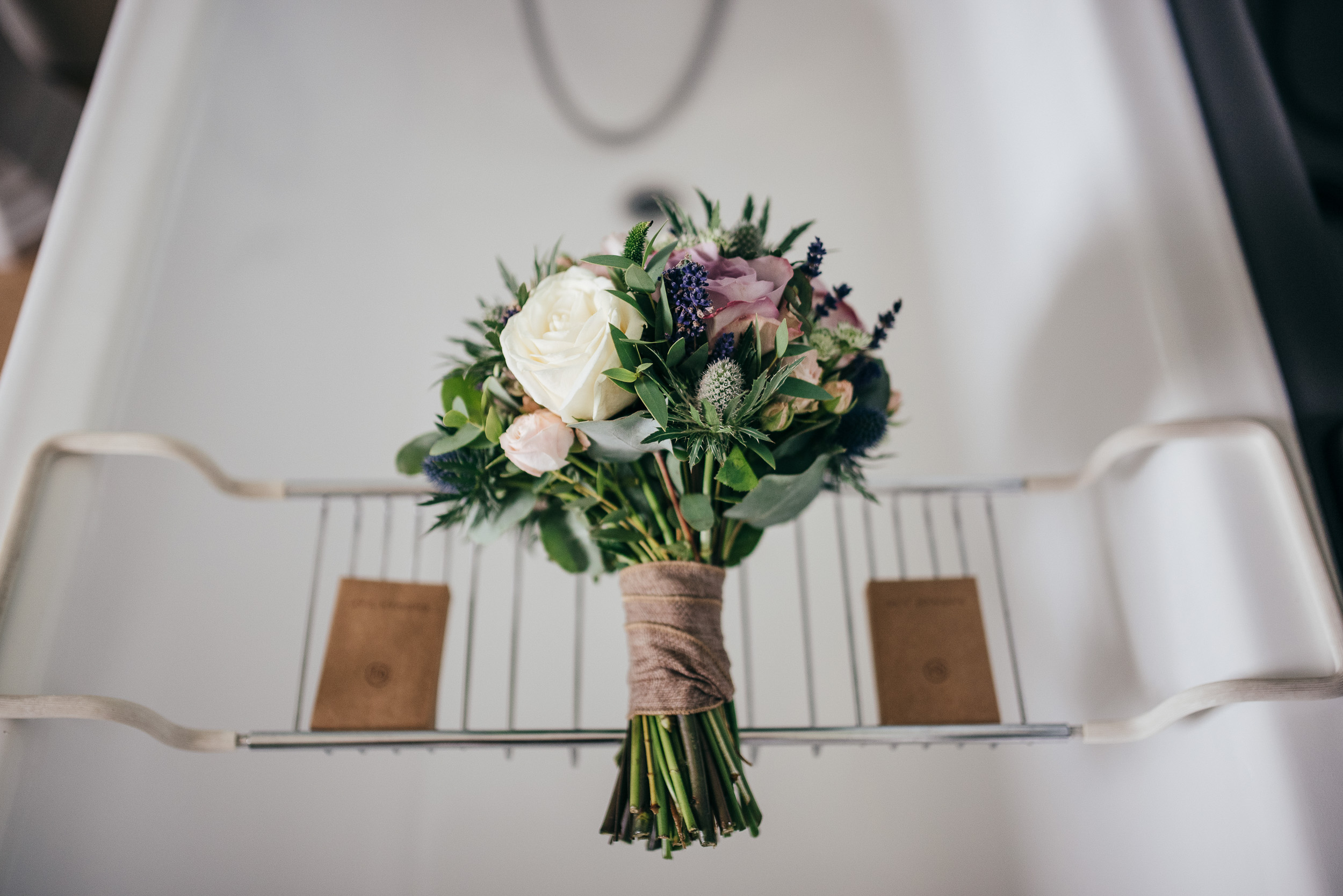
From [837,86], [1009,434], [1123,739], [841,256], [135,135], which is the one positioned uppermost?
[837,86]

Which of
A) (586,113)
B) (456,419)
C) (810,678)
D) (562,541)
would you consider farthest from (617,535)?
(586,113)

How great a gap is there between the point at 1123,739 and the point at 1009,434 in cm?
55

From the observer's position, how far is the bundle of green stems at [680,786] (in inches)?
26.4

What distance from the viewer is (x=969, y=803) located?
1183 millimetres

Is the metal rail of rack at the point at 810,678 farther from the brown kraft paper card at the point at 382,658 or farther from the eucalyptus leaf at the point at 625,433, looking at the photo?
the eucalyptus leaf at the point at 625,433

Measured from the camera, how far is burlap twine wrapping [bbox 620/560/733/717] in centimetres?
70

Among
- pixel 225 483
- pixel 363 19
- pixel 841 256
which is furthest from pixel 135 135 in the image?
pixel 841 256

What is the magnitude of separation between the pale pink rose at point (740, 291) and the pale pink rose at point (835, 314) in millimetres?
93

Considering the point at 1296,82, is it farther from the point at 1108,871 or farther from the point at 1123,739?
the point at 1108,871

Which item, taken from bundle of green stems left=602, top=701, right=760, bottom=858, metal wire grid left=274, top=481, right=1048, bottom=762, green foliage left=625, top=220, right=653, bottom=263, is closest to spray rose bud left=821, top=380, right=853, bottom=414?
green foliage left=625, top=220, right=653, bottom=263

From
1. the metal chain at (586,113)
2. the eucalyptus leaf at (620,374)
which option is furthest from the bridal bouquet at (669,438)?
the metal chain at (586,113)

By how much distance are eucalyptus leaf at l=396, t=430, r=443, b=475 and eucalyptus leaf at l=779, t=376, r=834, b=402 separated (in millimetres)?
371

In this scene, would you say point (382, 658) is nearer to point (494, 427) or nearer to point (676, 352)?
point (494, 427)

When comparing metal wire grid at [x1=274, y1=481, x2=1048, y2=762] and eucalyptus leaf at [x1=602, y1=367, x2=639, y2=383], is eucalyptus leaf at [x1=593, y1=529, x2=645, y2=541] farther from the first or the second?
metal wire grid at [x1=274, y1=481, x2=1048, y2=762]
